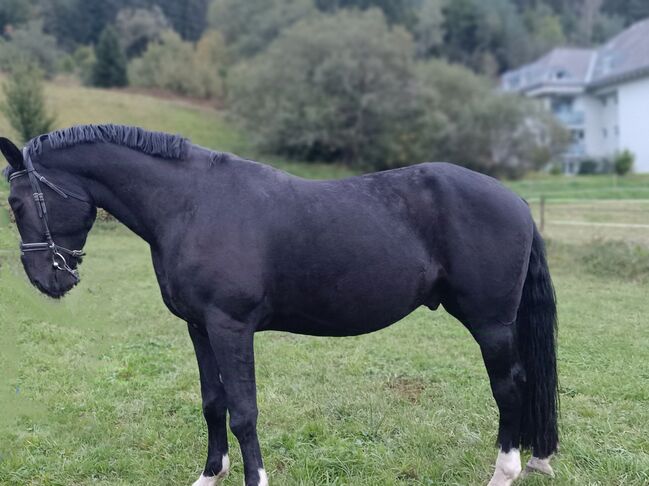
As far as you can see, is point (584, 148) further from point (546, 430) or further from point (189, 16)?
point (546, 430)

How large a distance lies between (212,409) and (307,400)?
130cm

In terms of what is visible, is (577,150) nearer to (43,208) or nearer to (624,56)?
(624,56)

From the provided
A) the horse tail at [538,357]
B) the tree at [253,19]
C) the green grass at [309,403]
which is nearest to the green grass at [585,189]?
the green grass at [309,403]

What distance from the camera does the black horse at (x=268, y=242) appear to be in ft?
9.66

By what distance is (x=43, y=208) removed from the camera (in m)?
2.93

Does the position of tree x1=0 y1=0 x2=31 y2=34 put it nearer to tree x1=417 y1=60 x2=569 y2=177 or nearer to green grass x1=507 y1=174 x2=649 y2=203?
tree x1=417 y1=60 x2=569 y2=177

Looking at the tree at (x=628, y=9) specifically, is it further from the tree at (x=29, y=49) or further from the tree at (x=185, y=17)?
the tree at (x=29, y=49)

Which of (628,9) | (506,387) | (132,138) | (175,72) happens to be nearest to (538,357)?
(506,387)

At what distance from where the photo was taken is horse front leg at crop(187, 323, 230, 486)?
3.35 m

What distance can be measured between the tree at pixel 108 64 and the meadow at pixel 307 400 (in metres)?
40.4

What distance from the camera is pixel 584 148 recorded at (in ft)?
157

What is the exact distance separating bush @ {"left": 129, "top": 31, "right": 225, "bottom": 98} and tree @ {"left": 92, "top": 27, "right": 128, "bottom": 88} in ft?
6.22

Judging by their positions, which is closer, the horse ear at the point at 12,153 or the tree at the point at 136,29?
the horse ear at the point at 12,153

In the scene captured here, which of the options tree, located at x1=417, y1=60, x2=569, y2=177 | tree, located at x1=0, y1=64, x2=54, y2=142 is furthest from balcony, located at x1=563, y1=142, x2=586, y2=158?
tree, located at x1=0, y1=64, x2=54, y2=142
